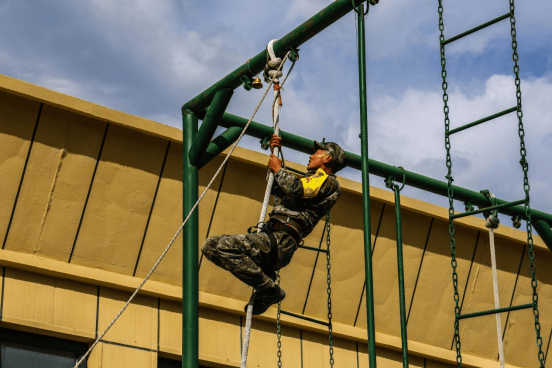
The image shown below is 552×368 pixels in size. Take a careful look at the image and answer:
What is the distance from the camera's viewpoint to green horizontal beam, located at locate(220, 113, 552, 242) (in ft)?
29.0

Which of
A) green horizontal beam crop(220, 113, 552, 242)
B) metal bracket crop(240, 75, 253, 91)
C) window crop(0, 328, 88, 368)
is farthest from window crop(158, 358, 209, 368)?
metal bracket crop(240, 75, 253, 91)

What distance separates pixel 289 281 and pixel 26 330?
115 inches

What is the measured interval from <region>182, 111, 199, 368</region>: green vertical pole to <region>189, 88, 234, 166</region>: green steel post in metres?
0.14

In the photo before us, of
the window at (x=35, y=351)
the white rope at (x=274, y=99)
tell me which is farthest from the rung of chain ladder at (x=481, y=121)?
the window at (x=35, y=351)

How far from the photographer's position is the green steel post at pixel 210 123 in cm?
797

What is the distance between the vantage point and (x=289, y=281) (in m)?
10.3

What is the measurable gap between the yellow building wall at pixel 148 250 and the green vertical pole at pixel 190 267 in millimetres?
953

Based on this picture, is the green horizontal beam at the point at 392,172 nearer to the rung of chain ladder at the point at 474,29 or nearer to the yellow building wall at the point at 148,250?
the yellow building wall at the point at 148,250

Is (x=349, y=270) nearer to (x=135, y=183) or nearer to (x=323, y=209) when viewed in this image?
(x=135, y=183)

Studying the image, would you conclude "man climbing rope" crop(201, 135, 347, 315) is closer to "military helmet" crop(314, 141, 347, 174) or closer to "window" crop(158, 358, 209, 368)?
"military helmet" crop(314, 141, 347, 174)

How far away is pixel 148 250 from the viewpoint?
30.9 ft

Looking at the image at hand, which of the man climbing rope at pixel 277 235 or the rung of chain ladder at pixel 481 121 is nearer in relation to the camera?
the man climbing rope at pixel 277 235

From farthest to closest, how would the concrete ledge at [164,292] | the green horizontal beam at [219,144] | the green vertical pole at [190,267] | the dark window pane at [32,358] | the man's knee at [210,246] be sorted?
the concrete ledge at [164,292] < the dark window pane at [32,358] < the green horizontal beam at [219,144] < the green vertical pole at [190,267] < the man's knee at [210,246]

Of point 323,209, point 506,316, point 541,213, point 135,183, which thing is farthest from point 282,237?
point 506,316
